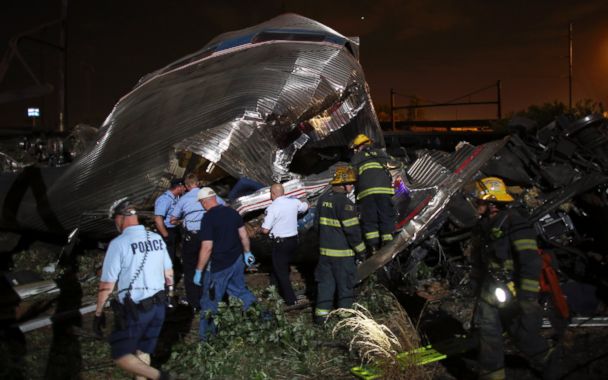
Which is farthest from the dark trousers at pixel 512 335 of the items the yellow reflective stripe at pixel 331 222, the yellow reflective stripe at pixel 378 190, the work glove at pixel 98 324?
the work glove at pixel 98 324

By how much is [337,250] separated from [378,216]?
988mm

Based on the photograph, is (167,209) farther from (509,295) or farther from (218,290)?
(509,295)

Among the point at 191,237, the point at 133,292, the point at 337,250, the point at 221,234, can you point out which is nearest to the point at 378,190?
the point at 337,250

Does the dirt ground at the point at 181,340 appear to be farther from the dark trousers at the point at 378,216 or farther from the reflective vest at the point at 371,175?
the reflective vest at the point at 371,175

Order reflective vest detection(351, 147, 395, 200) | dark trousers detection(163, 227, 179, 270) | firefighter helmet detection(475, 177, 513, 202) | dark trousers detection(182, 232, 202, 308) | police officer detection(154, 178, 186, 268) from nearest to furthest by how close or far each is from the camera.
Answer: firefighter helmet detection(475, 177, 513, 202) < dark trousers detection(182, 232, 202, 308) < reflective vest detection(351, 147, 395, 200) < police officer detection(154, 178, 186, 268) < dark trousers detection(163, 227, 179, 270)

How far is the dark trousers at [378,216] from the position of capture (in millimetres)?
6371

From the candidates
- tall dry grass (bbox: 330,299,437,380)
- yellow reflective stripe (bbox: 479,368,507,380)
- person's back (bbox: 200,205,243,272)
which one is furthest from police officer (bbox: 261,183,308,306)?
yellow reflective stripe (bbox: 479,368,507,380)

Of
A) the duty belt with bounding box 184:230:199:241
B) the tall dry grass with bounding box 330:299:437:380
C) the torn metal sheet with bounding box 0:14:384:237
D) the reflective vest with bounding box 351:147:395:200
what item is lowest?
the tall dry grass with bounding box 330:299:437:380

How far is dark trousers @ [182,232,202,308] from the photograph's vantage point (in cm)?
612

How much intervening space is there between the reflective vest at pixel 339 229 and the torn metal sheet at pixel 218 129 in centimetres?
138

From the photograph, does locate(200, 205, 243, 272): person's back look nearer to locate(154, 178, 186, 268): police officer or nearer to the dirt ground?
the dirt ground

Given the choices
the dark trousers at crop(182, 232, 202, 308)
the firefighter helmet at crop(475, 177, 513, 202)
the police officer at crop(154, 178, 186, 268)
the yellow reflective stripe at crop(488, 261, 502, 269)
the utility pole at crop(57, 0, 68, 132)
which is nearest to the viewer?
the yellow reflective stripe at crop(488, 261, 502, 269)

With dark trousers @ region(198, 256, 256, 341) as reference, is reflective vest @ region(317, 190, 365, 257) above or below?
above

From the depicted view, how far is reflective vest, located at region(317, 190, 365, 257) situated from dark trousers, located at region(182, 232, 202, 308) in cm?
144
